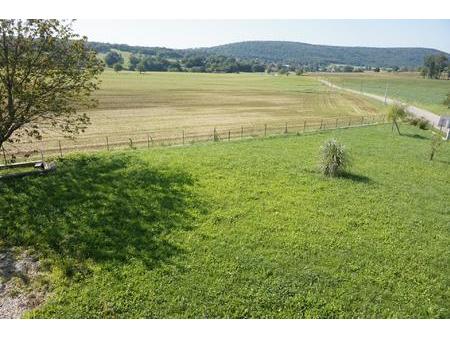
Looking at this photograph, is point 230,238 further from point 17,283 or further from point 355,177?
point 355,177

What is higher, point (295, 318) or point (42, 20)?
point (42, 20)

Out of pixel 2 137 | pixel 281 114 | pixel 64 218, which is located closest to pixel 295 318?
pixel 64 218

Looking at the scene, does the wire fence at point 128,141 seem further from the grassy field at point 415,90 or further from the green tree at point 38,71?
the grassy field at point 415,90

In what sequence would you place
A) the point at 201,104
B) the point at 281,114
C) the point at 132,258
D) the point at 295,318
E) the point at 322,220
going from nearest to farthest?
the point at 295,318 → the point at 132,258 → the point at 322,220 → the point at 281,114 → the point at 201,104

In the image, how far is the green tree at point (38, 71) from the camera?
1398 centimetres

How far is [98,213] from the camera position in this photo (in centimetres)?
1268

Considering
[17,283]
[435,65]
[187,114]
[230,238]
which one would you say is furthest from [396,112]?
[435,65]

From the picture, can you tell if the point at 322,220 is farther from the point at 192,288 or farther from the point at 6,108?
the point at 6,108

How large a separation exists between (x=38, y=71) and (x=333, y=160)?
47.4 ft

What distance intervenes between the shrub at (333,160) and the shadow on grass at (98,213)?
7313 mm

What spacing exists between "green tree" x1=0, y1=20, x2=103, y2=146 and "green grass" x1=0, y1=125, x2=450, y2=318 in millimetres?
3071

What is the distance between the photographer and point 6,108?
14.0 metres

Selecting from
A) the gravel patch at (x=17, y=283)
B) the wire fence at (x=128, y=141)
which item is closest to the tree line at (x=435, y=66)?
the wire fence at (x=128, y=141)

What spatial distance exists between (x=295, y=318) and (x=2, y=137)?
1329cm
